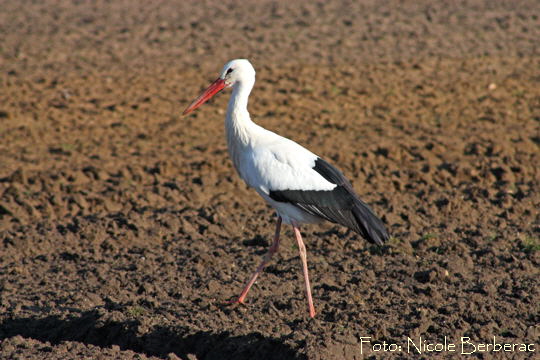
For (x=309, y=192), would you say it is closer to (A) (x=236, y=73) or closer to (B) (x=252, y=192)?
(A) (x=236, y=73)

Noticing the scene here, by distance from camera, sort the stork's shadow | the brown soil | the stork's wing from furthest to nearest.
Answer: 1. the stork's wing
2. the brown soil
3. the stork's shadow

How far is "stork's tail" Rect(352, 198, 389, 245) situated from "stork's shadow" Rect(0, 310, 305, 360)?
157cm

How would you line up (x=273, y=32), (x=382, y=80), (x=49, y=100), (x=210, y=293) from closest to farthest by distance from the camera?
(x=210, y=293)
(x=49, y=100)
(x=382, y=80)
(x=273, y=32)

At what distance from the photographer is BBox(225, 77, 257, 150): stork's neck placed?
7.69 meters

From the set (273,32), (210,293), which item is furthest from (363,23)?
(210,293)

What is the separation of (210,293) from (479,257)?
9.69 ft

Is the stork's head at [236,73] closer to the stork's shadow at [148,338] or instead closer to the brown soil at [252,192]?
the brown soil at [252,192]

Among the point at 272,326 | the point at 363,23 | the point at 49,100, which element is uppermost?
the point at 363,23

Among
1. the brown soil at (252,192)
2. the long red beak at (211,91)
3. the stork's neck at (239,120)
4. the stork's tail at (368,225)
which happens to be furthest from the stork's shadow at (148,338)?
the long red beak at (211,91)

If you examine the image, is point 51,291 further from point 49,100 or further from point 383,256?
point 49,100

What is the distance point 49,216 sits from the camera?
10.4 meters

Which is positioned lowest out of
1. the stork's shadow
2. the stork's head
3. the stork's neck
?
the stork's shadow

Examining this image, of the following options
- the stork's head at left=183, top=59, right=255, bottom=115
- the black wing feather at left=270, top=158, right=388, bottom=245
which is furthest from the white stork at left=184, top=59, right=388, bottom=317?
the stork's head at left=183, top=59, right=255, bottom=115

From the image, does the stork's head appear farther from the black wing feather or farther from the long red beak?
the black wing feather
